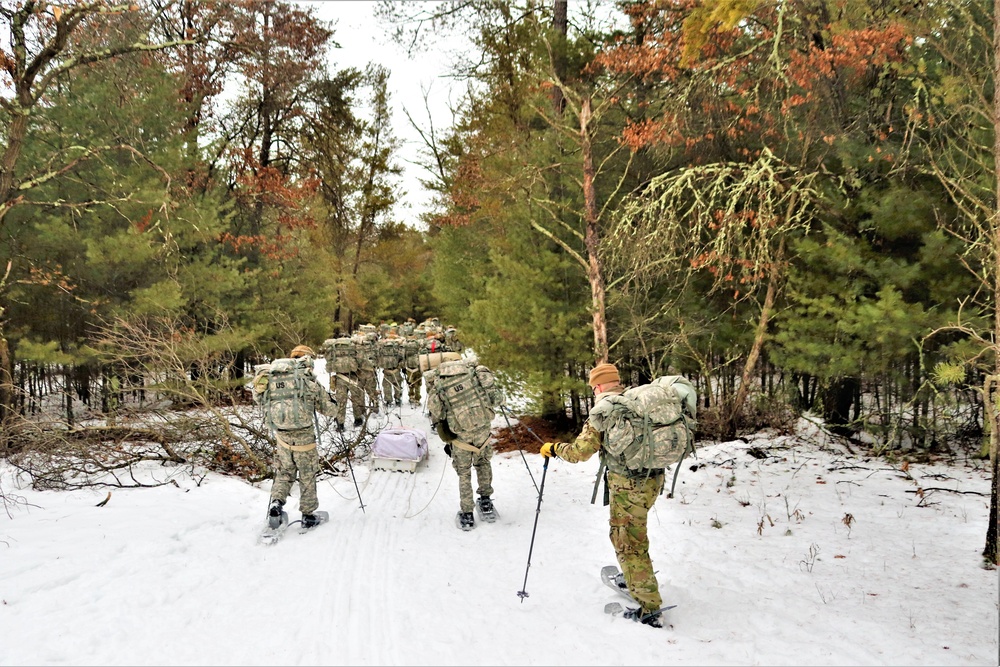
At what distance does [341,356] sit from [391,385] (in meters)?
2.27

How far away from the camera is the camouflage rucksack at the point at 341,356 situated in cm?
1195

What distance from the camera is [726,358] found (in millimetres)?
9539

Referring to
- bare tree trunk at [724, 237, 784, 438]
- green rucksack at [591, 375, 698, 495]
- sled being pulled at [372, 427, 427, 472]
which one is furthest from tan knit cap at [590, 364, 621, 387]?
sled being pulled at [372, 427, 427, 472]

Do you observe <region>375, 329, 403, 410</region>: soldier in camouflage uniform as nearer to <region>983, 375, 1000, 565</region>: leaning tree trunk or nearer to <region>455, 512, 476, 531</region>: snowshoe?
<region>455, 512, 476, 531</region>: snowshoe

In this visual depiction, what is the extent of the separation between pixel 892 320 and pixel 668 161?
4242mm

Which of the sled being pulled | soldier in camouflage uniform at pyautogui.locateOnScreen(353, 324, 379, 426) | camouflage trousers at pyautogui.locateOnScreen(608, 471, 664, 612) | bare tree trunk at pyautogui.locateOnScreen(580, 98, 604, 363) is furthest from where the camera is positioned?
soldier in camouflage uniform at pyautogui.locateOnScreen(353, 324, 379, 426)

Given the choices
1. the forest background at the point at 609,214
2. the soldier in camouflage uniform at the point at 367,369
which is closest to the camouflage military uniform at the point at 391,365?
the soldier in camouflage uniform at the point at 367,369

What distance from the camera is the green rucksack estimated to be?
3854 mm

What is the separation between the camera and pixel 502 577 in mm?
4738

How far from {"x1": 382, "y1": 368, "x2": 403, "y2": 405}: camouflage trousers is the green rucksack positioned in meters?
10.3

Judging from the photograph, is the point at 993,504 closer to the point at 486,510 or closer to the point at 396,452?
the point at 486,510

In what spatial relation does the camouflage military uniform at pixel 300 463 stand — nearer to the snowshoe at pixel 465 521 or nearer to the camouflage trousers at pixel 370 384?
the snowshoe at pixel 465 521

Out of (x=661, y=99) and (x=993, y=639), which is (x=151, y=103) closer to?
(x=661, y=99)

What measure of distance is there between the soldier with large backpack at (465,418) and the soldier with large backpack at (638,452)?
91.5 inches
